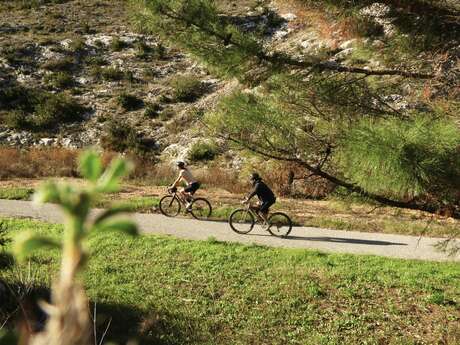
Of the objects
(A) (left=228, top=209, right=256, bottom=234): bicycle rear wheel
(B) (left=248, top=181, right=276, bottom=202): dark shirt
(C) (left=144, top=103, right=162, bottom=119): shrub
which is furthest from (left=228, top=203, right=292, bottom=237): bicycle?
(C) (left=144, top=103, right=162, bottom=119): shrub

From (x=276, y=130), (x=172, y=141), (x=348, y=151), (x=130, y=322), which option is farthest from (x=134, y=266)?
(x=172, y=141)

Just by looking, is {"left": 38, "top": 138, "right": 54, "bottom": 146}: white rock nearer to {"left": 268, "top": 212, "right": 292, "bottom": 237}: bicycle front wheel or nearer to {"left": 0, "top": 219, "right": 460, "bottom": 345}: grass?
{"left": 0, "top": 219, "right": 460, "bottom": 345}: grass

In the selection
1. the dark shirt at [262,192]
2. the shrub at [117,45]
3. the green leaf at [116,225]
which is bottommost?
the shrub at [117,45]

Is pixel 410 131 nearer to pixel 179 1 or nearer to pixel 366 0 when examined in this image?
pixel 366 0

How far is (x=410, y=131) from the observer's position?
4.61 meters

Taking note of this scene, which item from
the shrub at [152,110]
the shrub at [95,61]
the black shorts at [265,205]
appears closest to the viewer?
the black shorts at [265,205]

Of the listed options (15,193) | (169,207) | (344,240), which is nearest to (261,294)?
(344,240)

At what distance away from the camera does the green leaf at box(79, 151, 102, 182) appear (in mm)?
319

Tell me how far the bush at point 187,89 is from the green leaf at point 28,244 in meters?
28.0

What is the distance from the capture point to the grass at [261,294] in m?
7.77

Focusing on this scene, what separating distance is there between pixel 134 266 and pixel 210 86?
793 inches

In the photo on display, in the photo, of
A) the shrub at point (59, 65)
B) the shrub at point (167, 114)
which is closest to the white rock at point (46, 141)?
the shrub at point (167, 114)

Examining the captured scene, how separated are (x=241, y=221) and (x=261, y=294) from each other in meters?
4.58

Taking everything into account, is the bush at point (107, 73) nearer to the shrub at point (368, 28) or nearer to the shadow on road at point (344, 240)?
the shadow on road at point (344, 240)
